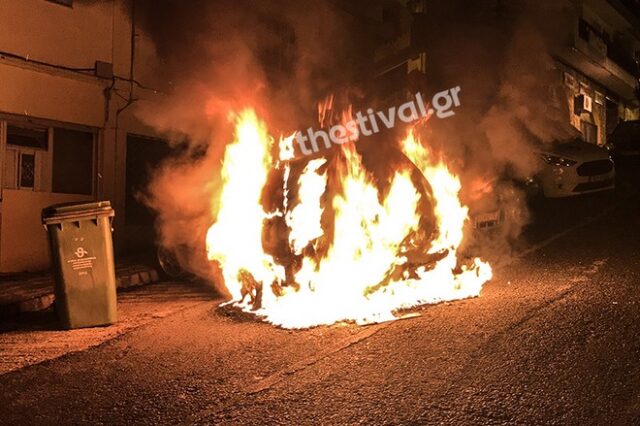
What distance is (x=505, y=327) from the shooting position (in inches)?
178

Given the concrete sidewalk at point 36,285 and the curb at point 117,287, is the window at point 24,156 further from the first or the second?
the curb at point 117,287

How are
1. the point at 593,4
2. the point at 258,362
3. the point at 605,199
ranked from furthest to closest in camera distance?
the point at 593,4 < the point at 605,199 < the point at 258,362

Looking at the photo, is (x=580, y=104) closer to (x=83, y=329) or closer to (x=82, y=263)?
(x=82, y=263)

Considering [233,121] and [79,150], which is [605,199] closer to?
[233,121]

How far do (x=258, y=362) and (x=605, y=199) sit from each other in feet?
30.2

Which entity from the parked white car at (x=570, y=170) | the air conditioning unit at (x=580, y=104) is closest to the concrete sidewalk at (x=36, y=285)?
the parked white car at (x=570, y=170)

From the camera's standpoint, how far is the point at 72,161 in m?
A: 8.93

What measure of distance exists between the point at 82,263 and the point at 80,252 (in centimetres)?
11

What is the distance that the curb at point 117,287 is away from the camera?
6.15m

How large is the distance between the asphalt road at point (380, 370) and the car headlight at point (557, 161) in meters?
4.35

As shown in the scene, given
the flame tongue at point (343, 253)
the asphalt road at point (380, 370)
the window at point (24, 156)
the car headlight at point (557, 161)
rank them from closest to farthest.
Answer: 1. the asphalt road at point (380, 370)
2. the flame tongue at point (343, 253)
3. the window at point (24, 156)
4. the car headlight at point (557, 161)

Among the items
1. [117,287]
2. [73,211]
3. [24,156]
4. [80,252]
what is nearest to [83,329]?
[80,252]

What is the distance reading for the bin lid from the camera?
5.54 m

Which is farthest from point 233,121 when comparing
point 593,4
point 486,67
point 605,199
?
point 593,4
